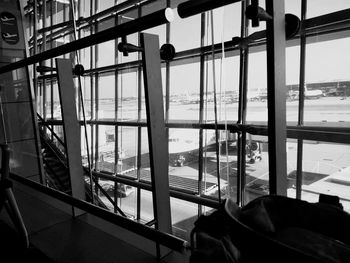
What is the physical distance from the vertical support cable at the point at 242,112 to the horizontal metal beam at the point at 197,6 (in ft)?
13.0

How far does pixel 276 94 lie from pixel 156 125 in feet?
2.17

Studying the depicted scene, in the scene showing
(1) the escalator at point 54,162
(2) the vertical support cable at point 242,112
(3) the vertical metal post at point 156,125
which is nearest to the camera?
(3) the vertical metal post at point 156,125

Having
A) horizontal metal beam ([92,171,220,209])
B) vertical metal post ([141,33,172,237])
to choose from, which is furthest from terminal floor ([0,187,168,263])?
horizontal metal beam ([92,171,220,209])

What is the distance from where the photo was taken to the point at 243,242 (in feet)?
2.13

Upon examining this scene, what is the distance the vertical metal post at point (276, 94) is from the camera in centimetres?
93

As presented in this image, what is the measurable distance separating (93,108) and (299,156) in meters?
6.03

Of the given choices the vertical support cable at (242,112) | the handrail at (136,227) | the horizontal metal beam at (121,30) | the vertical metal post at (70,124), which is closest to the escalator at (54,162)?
the vertical support cable at (242,112)

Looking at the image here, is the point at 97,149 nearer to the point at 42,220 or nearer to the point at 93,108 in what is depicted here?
the point at 93,108

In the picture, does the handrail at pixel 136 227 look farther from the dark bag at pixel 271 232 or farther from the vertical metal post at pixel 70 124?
the dark bag at pixel 271 232

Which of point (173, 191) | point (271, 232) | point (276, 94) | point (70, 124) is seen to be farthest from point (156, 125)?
point (173, 191)

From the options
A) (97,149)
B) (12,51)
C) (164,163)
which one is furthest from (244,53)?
(97,149)

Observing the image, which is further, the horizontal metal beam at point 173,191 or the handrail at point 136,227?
the horizontal metal beam at point 173,191

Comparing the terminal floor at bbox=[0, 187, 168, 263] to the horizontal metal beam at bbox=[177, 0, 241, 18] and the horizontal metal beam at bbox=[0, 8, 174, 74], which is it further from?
the horizontal metal beam at bbox=[177, 0, 241, 18]

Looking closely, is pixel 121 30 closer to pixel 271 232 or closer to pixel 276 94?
pixel 276 94
